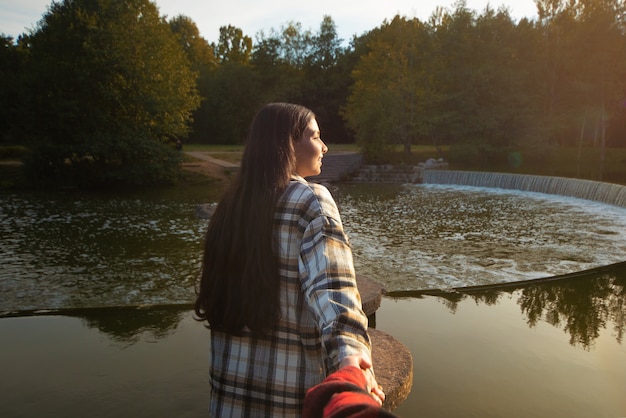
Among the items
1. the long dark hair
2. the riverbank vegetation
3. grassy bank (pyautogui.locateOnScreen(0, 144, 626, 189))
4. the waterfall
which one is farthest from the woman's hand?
grassy bank (pyautogui.locateOnScreen(0, 144, 626, 189))

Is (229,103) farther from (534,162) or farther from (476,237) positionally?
(476,237)

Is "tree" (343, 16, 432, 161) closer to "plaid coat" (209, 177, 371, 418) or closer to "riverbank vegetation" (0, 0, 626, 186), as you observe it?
"riverbank vegetation" (0, 0, 626, 186)

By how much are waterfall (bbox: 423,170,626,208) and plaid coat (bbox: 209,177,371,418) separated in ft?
54.9

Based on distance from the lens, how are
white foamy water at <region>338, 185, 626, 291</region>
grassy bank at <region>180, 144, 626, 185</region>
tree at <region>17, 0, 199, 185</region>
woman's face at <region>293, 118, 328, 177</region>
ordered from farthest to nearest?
grassy bank at <region>180, 144, 626, 185</region> → tree at <region>17, 0, 199, 185</region> → white foamy water at <region>338, 185, 626, 291</region> → woman's face at <region>293, 118, 328, 177</region>

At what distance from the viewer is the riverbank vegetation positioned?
20.9m

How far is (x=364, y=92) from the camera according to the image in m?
32.9

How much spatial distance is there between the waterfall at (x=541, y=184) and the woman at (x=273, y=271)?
16.7m

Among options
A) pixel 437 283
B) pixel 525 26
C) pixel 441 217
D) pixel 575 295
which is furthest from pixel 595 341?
pixel 525 26

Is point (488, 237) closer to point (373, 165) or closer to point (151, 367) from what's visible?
point (151, 367)

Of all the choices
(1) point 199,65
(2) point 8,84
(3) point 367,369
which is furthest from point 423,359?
(1) point 199,65

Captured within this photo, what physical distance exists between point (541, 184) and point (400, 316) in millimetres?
15775

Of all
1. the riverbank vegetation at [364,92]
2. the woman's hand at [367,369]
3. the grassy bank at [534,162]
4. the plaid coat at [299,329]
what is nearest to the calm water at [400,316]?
the plaid coat at [299,329]

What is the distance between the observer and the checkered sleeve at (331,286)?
109cm

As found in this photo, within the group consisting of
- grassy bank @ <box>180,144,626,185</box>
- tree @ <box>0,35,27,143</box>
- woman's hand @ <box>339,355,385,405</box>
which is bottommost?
grassy bank @ <box>180,144,626,185</box>
